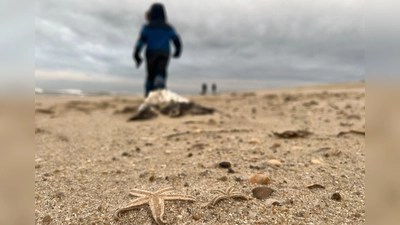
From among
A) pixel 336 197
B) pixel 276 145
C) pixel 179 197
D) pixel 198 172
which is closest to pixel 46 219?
pixel 179 197

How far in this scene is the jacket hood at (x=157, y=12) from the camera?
6871 millimetres

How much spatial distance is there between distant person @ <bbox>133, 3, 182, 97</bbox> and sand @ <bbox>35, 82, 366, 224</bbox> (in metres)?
3.27

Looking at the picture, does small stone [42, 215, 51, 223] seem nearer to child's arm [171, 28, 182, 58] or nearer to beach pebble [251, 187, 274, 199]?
beach pebble [251, 187, 274, 199]

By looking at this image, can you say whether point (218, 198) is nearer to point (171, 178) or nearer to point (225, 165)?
point (171, 178)

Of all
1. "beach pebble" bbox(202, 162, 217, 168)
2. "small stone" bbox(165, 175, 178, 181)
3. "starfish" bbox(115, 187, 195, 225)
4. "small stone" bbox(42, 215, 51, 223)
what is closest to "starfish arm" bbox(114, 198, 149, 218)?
"starfish" bbox(115, 187, 195, 225)

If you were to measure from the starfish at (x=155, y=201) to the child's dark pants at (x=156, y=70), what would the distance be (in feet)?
19.1

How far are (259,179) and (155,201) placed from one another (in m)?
0.87

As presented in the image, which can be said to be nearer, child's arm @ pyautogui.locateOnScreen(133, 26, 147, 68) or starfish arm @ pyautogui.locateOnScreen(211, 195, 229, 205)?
starfish arm @ pyautogui.locateOnScreen(211, 195, 229, 205)

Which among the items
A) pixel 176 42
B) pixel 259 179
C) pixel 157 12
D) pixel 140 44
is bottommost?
pixel 259 179

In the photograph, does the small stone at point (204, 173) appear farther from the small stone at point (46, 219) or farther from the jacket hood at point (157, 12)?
the jacket hood at point (157, 12)

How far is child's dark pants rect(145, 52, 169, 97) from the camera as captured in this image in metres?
7.10

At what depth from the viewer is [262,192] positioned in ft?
5.75

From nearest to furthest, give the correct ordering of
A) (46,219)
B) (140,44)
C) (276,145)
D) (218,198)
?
(46,219) → (218,198) → (276,145) → (140,44)

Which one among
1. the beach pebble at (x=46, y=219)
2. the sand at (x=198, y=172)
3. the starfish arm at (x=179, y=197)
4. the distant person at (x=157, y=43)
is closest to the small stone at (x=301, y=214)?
the sand at (x=198, y=172)
